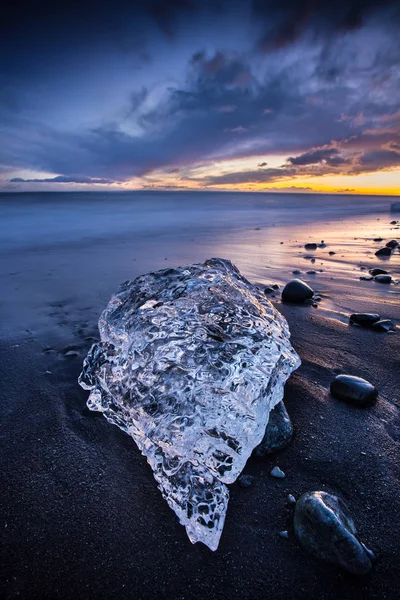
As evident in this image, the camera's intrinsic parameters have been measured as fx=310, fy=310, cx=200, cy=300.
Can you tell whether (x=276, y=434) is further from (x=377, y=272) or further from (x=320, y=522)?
(x=377, y=272)

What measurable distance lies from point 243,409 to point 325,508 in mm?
555

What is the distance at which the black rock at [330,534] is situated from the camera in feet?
4.18

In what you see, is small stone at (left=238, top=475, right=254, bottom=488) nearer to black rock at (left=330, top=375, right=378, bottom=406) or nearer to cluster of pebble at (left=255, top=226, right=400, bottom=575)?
cluster of pebble at (left=255, top=226, right=400, bottom=575)

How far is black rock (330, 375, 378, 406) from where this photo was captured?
86.6 inches

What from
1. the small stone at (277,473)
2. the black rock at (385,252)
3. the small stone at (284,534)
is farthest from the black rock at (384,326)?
the black rock at (385,252)

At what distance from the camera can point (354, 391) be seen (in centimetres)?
222

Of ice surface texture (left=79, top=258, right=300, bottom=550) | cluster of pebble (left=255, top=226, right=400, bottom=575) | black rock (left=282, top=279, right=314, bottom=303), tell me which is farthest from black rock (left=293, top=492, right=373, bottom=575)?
black rock (left=282, top=279, right=314, bottom=303)

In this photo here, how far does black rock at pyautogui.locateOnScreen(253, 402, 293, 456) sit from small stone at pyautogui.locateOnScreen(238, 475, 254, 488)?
0.50ft

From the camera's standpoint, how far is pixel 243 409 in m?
1.69

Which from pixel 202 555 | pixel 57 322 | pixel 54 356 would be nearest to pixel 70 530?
pixel 202 555

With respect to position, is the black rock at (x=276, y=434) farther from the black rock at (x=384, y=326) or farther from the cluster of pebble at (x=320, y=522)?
the black rock at (x=384, y=326)

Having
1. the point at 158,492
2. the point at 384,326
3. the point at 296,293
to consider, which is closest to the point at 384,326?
the point at 384,326

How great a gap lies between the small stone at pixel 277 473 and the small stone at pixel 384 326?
2.26 m

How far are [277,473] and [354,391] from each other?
0.90 m
